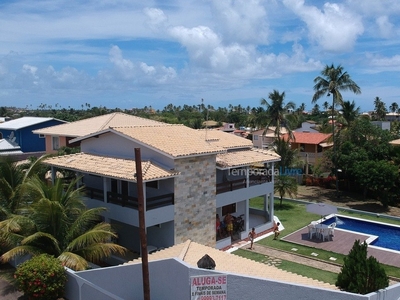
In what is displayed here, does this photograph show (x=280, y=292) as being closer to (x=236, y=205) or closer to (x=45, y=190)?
(x=45, y=190)

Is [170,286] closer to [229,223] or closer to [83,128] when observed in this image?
[229,223]

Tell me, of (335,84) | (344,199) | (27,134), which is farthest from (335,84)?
(27,134)

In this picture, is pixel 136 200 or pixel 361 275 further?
pixel 136 200

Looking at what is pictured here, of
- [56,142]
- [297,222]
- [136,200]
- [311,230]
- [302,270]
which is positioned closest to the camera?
[136,200]

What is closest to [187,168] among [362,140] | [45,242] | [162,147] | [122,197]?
[162,147]

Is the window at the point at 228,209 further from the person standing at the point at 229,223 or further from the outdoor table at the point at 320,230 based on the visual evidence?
the outdoor table at the point at 320,230

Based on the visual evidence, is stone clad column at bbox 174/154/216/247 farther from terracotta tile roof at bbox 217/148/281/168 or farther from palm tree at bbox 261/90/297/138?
palm tree at bbox 261/90/297/138

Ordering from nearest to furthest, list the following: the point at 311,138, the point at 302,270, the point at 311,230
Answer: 1. the point at 302,270
2. the point at 311,230
3. the point at 311,138
